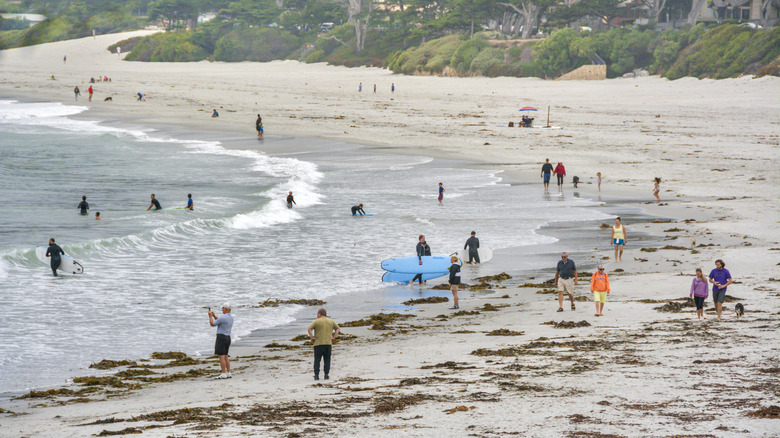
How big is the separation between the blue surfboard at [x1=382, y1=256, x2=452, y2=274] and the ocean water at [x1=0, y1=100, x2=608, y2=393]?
0.66 meters

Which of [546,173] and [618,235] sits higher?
[546,173]

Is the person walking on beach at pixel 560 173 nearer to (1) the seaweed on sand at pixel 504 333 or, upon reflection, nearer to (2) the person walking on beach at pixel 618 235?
(2) the person walking on beach at pixel 618 235

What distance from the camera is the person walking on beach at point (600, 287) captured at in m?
15.5

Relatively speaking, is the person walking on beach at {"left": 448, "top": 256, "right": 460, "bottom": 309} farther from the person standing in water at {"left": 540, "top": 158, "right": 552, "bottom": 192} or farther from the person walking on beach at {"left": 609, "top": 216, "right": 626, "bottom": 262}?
the person standing in water at {"left": 540, "top": 158, "right": 552, "bottom": 192}

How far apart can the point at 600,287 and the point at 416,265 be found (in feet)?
21.6

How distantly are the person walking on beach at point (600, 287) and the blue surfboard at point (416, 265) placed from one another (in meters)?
5.93

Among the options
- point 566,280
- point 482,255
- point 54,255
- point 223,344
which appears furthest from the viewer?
point 482,255

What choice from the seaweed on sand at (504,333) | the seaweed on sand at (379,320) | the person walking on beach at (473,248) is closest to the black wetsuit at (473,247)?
the person walking on beach at (473,248)

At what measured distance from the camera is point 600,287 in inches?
615

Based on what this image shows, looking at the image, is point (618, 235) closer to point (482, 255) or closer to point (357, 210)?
point (482, 255)

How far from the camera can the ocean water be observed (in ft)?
55.1

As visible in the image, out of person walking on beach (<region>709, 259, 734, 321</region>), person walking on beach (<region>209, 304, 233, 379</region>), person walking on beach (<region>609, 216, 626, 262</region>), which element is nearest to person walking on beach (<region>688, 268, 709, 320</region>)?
person walking on beach (<region>709, 259, 734, 321</region>)

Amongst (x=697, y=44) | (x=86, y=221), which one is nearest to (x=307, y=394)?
(x=86, y=221)

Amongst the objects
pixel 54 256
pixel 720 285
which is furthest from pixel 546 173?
pixel 54 256
